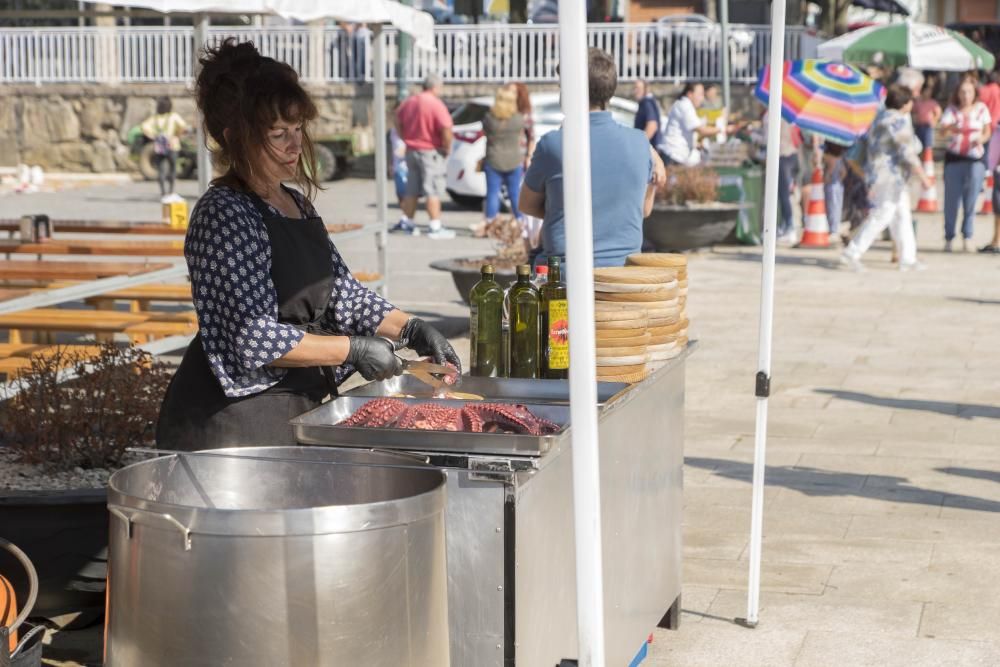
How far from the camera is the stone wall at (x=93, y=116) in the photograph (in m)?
32.2

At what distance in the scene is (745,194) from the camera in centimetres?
1759

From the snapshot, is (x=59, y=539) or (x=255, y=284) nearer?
(x=255, y=284)

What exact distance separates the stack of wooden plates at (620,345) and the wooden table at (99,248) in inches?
242

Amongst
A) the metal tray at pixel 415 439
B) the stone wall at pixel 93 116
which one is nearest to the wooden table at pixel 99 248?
the metal tray at pixel 415 439

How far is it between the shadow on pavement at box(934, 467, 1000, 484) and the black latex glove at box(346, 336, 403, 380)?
4524 mm

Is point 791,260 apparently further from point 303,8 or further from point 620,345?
point 620,345

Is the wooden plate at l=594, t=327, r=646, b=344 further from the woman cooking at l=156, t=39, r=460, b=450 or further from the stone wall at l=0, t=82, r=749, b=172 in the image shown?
the stone wall at l=0, t=82, r=749, b=172

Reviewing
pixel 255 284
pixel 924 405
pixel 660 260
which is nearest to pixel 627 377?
pixel 660 260

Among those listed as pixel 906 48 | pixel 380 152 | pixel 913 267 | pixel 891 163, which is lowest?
pixel 913 267

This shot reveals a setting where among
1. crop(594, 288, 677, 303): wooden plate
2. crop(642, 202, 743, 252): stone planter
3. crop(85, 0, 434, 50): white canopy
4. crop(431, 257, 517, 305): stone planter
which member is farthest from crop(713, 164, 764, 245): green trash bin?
crop(594, 288, 677, 303): wooden plate

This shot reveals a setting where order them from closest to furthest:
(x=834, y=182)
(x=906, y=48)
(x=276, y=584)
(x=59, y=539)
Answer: (x=276, y=584) → (x=59, y=539) → (x=834, y=182) → (x=906, y=48)

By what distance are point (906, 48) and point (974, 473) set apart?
19676mm

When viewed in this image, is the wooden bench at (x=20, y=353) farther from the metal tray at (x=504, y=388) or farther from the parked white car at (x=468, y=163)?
the parked white car at (x=468, y=163)

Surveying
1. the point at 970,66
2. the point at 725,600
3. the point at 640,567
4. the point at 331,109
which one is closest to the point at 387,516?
the point at 640,567
